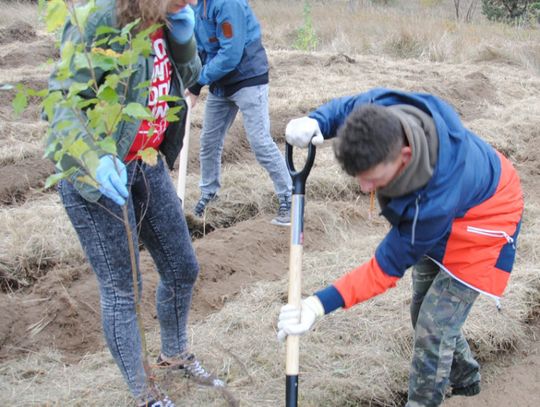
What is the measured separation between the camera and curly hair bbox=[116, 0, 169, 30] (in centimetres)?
206

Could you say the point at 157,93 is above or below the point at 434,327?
above

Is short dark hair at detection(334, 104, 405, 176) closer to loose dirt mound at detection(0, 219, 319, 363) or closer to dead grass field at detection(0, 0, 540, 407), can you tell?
dead grass field at detection(0, 0, 540, 407)

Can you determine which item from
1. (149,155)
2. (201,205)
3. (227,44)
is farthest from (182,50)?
(201,205)

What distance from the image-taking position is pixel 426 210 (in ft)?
6.78

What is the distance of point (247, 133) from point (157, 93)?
238cm

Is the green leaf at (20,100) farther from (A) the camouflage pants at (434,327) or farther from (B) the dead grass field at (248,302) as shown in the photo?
(A) the camouflage pants at (434,327)

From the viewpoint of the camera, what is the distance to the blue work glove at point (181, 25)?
2.32m

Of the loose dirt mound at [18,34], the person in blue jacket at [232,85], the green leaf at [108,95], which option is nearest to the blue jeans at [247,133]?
the person in blue jacket at [232,85]

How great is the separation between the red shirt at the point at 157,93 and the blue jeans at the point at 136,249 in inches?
3.3

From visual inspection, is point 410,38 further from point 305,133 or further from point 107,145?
point 107,145

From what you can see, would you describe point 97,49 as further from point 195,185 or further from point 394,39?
point 394,39

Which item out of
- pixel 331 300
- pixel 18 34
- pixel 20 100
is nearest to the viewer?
pixel 20 100

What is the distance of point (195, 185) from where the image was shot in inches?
225

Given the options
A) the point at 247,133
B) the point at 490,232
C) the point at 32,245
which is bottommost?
the point at 32,245
